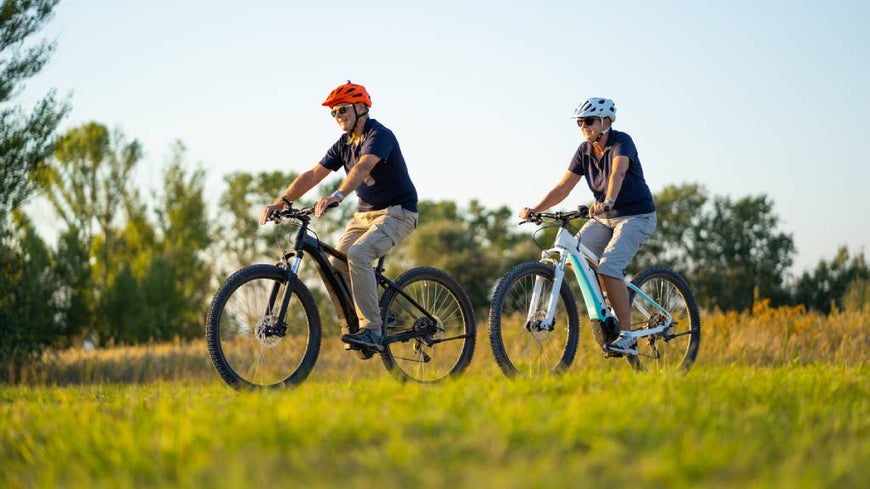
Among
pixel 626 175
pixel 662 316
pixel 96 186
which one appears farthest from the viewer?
pixel 96 186

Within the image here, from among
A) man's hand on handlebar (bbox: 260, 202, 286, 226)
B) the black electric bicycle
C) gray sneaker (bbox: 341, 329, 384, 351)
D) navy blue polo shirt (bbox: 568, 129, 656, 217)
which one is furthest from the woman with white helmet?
man's hand on handlebar (bbox: 260, 202, 286, 226)

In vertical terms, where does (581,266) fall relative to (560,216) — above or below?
below

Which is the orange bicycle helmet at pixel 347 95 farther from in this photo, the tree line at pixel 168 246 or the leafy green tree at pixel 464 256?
the leafy green tree at pixel 464 256

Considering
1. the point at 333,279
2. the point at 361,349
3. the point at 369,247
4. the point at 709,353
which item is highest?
the point at 369,247

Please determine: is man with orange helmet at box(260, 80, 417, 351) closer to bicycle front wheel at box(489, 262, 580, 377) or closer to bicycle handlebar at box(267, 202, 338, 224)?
bicycle handlebar at box(267, 202, 338, 224)

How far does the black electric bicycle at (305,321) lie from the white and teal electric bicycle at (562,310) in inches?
20.7

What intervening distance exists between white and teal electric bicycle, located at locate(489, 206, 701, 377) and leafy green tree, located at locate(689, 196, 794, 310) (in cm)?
4125

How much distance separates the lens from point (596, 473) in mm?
3516

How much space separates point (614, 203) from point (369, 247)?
2.19 metres

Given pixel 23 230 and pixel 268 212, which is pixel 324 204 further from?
pixel 23 230

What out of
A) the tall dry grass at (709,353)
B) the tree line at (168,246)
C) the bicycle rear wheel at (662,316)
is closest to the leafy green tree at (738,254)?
the tree line at (168,246)

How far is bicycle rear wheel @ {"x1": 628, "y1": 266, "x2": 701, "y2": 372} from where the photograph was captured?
8.53m

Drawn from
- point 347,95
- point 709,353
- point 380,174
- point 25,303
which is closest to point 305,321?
point 380,174

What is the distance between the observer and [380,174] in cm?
747
